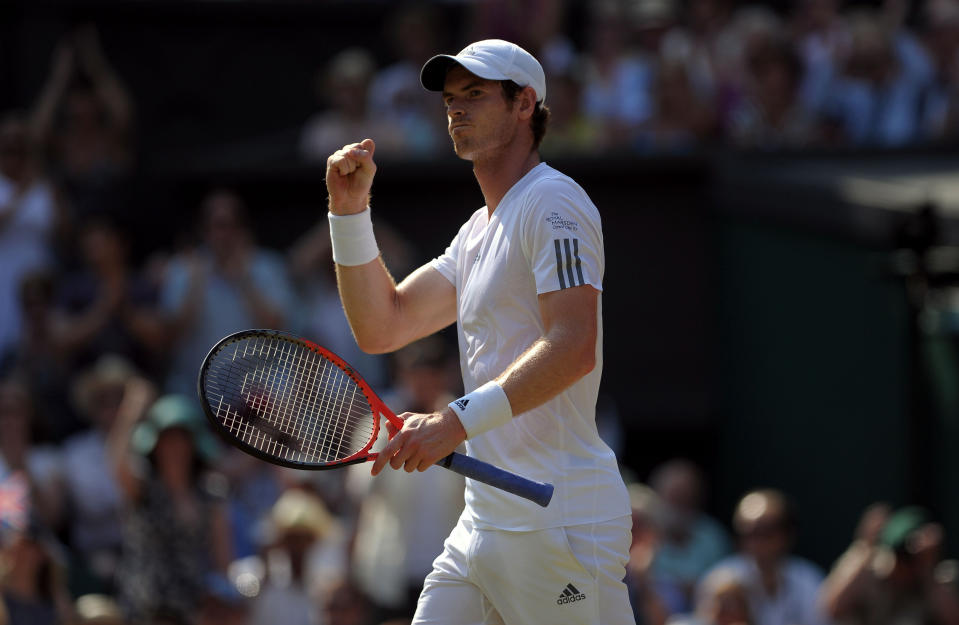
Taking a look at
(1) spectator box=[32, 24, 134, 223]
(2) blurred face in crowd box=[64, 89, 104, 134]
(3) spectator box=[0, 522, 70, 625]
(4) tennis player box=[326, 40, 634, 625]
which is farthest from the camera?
(2) blurred face in crowd box=[64, 89, 104, 134]

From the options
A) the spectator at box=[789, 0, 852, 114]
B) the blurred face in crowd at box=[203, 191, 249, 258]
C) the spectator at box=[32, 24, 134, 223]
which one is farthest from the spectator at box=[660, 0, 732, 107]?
the spectator at box=[32, 24, 134, 223]

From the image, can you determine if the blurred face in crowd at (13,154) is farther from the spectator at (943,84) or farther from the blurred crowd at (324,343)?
the spectator at (943,84)

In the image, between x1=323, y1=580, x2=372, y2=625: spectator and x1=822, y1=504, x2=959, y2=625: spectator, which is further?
x1=822, y1=504, x2=959, y2=625: spectator

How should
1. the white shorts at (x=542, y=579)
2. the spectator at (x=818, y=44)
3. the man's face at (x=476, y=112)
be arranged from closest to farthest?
the white shorts at (x=542, y=579) < the man's face at (x=476, y=112) < the spectator at (x=818, y=44)

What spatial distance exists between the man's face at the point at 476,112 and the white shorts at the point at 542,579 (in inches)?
38.9

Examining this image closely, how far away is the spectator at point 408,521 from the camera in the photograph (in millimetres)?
7293

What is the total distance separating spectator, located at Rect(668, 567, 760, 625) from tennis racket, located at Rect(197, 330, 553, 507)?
3.18m

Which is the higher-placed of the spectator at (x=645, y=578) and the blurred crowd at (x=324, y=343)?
the blurred crowd at (x=324, y=343)

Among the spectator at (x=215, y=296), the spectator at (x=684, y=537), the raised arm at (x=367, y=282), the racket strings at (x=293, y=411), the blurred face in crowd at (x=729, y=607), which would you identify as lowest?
the spectator at (x=684, y=537)

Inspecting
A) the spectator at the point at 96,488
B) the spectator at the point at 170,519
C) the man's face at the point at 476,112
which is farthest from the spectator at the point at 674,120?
the man's face at the point at 476,112

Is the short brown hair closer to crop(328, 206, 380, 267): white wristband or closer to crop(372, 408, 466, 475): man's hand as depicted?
crop(328, 206, 380, 267): white wristband

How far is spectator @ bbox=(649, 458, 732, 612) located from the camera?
26.3ft

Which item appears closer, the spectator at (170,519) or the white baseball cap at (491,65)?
the white baseball cap at (491,65)

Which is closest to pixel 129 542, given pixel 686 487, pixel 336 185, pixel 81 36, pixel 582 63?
pixel 686 487
